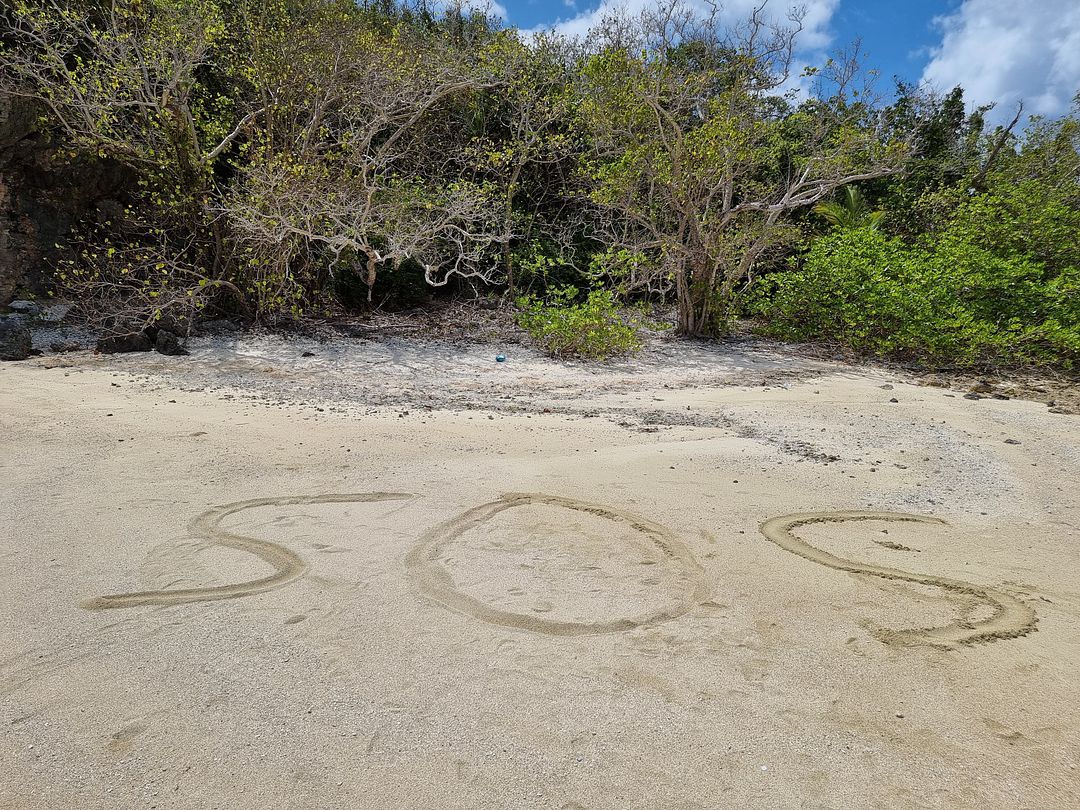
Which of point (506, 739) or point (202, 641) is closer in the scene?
point (506, 739)

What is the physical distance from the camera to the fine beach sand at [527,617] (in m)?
1.67

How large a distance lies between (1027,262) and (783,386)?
17.5 feet

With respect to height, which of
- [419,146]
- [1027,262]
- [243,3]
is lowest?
[1027,262]

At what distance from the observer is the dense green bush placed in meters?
8.91

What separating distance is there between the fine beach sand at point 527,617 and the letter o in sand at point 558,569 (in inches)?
0.7

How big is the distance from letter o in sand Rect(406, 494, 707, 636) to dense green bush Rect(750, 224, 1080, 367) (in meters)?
8.14

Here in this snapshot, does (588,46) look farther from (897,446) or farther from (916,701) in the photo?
(916,701)

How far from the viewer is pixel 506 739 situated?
1779 millimetres

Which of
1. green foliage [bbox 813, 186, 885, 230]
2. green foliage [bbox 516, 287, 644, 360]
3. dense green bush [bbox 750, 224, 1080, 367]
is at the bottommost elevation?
green foliage [bbox 516, 287, 644, 360]

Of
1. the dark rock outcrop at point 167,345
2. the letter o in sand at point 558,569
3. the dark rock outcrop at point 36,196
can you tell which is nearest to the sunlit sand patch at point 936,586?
the letter o in sand at point 558,569

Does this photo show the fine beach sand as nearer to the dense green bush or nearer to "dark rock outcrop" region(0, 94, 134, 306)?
the dense green bush

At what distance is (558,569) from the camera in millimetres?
2783

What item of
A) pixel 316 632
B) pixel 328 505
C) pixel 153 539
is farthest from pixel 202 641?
pixel 328 505

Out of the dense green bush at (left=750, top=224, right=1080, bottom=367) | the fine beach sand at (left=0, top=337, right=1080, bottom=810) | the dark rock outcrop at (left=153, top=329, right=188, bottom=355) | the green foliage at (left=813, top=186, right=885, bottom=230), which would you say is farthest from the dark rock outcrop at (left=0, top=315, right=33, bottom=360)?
the green foliage at (left=813, top=186, right=885, bottom=230)
